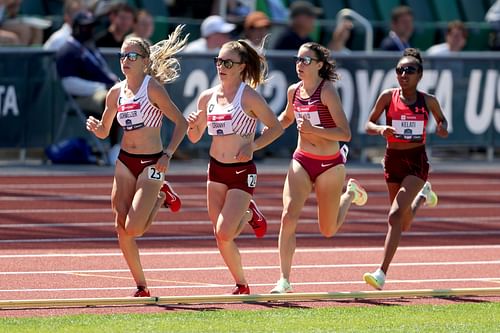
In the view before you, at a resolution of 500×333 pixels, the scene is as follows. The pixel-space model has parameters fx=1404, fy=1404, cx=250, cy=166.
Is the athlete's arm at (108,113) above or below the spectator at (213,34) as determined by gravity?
above

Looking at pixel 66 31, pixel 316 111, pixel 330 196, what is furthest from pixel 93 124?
pixel 66 31

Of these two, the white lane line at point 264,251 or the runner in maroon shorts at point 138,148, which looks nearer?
the runner in maroon shorts at point 138,148

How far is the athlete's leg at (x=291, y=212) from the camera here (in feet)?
36.5

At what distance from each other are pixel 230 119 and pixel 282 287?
1398 millimetres

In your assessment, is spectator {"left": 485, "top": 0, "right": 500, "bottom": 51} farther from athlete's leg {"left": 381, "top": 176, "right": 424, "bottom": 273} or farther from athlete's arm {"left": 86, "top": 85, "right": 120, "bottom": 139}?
athlete's arm {"left": 86, "top": 85, "right": 120, "bottom": 139}

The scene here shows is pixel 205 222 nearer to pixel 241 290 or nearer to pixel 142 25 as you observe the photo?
pixel 241 290

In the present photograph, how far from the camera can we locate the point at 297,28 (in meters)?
21.5

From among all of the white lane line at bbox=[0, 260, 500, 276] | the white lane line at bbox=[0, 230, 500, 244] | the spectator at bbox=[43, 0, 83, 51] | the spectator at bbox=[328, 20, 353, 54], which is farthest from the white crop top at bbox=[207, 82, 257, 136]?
the spectator at bbox=[328, 20, 353, 54]

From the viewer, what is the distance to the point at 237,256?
10781mm

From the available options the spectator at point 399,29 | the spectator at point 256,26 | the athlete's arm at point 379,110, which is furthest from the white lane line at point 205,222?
the spectator at point 399,29

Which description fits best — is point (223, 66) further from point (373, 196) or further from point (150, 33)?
point (150, 33)

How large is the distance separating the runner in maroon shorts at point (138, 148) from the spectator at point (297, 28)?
10649mm

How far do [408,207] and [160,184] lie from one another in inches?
89.9

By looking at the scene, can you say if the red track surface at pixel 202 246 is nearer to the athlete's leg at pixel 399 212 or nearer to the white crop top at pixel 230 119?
the athlete's leg at pixel 399 212
